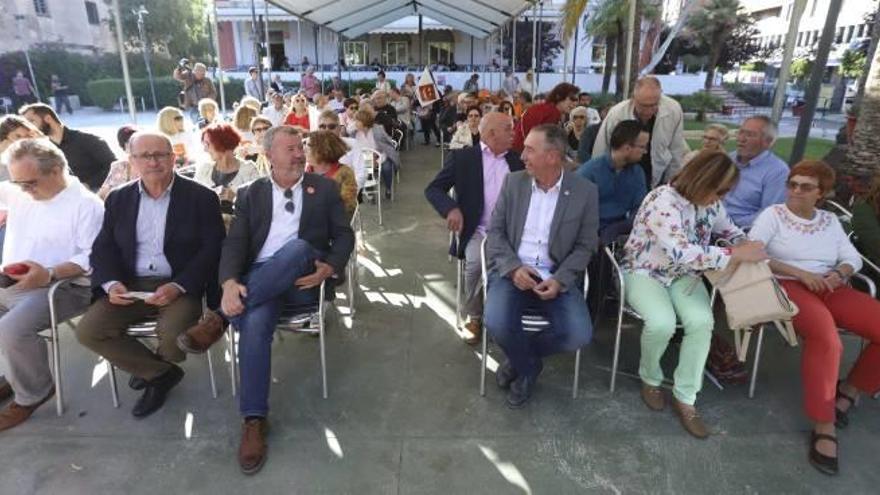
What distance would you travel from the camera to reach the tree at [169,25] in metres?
28.5

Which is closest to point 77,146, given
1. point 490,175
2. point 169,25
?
point 490,175

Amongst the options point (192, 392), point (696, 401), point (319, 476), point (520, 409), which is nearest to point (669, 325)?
point (696, 401)

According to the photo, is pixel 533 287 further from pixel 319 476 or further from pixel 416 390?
pixel 319 476

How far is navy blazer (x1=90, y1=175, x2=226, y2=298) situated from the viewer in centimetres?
251

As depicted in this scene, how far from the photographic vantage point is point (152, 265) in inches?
104

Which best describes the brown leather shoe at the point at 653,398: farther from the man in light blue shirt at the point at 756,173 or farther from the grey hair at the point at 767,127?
the grey hair at the point at 767,127

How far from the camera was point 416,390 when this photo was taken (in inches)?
108

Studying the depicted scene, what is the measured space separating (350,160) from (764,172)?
3539 mm

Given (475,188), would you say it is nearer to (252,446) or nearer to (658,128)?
(658,128)

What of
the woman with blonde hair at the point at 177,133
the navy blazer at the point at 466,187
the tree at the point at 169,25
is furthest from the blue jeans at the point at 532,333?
the tree at the point at 169,25

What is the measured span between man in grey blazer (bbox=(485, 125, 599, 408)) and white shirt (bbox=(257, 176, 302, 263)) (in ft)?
3.42

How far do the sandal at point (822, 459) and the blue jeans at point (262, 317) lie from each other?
2.41 m

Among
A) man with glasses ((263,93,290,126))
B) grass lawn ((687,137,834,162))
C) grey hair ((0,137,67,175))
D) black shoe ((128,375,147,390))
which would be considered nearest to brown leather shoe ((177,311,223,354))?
black shoe ((128,375,147,390))

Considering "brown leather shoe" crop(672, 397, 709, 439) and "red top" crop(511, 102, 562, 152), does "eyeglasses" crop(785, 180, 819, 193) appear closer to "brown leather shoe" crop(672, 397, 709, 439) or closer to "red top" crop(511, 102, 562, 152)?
"brown leather shoe" crop(672, 397, 709, 439)
